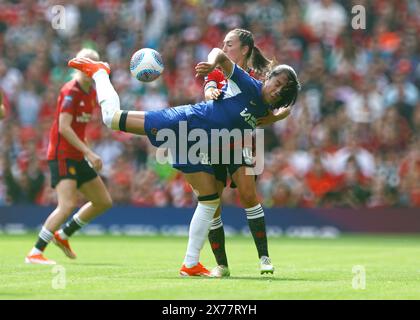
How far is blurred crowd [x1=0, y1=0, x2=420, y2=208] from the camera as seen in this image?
20141 millimetres

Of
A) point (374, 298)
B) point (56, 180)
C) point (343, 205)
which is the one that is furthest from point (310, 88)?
point (374, 298)

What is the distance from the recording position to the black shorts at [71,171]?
13.4 metres

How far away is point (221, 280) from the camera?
9922 millimetres

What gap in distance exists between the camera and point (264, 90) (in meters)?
10.5

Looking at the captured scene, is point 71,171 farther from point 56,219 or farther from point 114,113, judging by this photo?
point 114,113

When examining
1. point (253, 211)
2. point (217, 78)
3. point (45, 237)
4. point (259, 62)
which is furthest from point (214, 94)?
point (45, 237)

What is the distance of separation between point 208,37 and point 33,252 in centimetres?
1117

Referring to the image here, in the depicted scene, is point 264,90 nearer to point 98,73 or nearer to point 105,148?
point 98,73

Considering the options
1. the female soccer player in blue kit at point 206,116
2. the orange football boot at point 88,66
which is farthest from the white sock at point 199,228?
the orange football boot at point 88,66

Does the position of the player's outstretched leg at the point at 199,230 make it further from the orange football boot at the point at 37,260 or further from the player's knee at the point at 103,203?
the player's knee at the point at 103,203

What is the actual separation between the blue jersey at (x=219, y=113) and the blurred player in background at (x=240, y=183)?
5.1 inches

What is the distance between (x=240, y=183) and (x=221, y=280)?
1.19 meters

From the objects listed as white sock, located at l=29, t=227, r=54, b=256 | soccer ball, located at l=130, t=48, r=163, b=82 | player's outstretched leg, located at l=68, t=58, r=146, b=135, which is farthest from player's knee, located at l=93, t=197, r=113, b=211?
soccer ball, located at l=130, t=48, r=163, b=82

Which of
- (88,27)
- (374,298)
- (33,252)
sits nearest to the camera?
(374,298)
